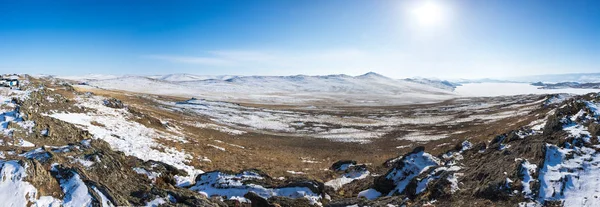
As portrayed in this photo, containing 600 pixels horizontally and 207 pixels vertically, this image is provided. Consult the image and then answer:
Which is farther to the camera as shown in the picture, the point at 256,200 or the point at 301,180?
the point at 301,180

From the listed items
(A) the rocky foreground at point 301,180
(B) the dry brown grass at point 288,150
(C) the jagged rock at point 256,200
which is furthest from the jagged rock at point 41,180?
(B) the dry brown grass at point 288,150

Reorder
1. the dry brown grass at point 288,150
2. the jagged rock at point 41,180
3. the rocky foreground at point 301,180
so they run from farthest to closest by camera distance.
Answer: the dry brown grass at point 288,150
the rocky foreground at point 301,180
the jagged rock at point 41,180

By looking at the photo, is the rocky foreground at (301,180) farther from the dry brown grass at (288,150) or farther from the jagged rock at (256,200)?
the dry brown grass at (288,150)

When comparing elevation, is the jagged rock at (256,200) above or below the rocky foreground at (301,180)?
below

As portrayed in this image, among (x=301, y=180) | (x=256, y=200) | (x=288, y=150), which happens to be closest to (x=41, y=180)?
(x=256, y=200)

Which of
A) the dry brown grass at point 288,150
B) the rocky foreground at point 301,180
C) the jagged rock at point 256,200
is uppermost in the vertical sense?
the rocky foreground at point 301,180

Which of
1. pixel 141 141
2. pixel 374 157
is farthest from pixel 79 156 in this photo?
pixel 374 157

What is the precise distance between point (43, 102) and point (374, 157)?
3734 cm

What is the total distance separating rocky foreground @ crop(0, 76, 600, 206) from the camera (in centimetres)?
1021

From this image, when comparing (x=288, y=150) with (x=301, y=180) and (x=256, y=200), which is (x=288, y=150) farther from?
(x=256, y=200)

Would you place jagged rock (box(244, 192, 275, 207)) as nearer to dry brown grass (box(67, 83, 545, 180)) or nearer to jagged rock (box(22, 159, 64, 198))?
jagged rock (box(22, 159, 64, 198))

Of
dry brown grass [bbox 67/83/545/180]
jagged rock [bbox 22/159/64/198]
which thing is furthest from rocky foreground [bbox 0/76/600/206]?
dry brown grass [bbox 67/83/545/180]

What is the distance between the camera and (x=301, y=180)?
53.1 feet

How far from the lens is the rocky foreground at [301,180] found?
402 inches
